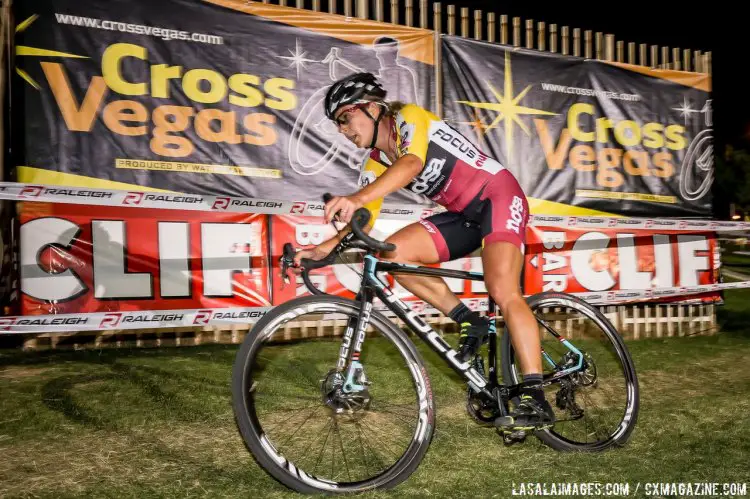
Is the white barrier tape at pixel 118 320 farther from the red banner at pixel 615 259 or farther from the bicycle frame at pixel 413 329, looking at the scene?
the red banner at pixel 615 259

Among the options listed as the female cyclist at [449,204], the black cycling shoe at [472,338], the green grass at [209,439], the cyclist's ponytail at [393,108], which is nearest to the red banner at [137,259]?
the green grass at [209,439]

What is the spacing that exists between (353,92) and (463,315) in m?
1.32

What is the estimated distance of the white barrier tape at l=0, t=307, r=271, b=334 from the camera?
4.29m

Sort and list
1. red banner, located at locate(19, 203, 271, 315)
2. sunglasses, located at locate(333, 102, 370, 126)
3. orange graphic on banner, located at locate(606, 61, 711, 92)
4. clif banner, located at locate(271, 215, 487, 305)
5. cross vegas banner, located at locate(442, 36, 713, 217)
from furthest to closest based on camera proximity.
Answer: orange graphic on banner, located at locate(606, 61, 711, 92) < cross vegas banner, located at locate(442, 36, 713, 217) < clif banner, located at locate(271, 215, 487, 305) < red banner, located at locate(19, 203, 271, 315) < sunglasses, located at locate(333, 102, 370, 126)

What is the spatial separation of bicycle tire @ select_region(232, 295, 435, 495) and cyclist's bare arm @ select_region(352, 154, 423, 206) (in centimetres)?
50

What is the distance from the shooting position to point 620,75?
26.7ft

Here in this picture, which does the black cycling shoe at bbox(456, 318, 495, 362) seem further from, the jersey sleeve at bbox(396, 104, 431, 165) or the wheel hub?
the jersey sleeve at bbox(396, 104, 431, 165)

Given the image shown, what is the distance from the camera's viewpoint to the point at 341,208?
2576 millimetres

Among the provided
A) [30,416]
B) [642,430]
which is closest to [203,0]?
[30,416]

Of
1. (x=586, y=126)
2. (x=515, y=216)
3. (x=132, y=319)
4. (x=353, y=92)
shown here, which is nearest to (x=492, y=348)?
(x=515, y=216)

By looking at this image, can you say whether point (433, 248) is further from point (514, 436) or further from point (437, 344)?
point (514, 436)

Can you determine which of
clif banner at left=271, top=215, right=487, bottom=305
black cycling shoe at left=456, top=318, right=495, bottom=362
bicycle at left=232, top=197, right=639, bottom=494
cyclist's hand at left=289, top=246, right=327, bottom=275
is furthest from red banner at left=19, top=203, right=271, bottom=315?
black cycling shoe at left=456, top=318, right=495, bottom=362

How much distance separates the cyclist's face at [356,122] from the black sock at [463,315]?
3.44ft

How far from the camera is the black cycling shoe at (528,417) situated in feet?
9.30
